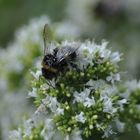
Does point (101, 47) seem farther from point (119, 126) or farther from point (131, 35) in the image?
point (131, 35)

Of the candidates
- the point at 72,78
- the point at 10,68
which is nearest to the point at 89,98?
the point at 72,78

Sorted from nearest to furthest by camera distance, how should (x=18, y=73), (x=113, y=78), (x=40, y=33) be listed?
(x=113, y=78) < (x=18, y=73) < (x=40, y=33)

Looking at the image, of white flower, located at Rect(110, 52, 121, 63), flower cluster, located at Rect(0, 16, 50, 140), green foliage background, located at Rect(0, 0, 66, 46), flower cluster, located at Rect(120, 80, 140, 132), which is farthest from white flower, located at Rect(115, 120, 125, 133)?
green foliage background, located at Rect(0, 0, 66, 46)

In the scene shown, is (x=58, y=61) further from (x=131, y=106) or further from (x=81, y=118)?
(x=131, y=106)

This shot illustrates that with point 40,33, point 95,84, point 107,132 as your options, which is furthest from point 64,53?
point 40,33

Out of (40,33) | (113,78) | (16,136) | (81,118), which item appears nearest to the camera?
(81,118)

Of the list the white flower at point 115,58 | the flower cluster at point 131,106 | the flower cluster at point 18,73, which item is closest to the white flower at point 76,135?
the flower cluster at point 131,106
